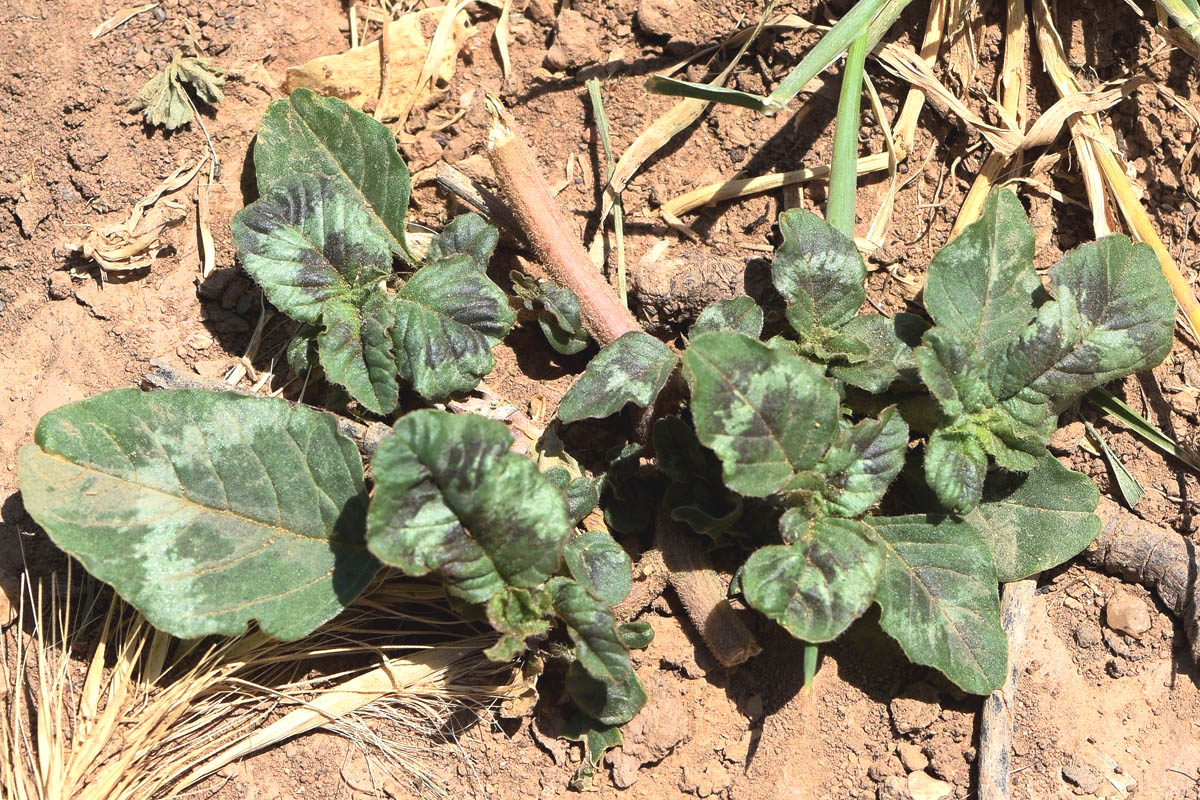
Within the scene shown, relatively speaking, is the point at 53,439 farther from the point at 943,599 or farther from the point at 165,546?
the point at 943,599

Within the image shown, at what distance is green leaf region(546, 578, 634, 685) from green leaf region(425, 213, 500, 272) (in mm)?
861

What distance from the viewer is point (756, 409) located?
2.14 metres

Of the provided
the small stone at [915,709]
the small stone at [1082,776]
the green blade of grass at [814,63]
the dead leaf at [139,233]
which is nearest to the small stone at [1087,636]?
the small stone at [1082,776]

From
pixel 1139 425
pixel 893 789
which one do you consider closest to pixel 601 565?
pixel 893 789

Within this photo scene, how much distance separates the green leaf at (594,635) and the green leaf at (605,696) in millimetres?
139

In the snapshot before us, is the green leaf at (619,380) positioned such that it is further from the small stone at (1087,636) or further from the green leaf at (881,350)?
the small stone at (1087,636)

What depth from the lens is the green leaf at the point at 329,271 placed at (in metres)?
2.46

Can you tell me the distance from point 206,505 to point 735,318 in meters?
1.25

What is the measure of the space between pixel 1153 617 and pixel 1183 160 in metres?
1.22

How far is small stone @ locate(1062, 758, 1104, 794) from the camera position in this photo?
2.43 m

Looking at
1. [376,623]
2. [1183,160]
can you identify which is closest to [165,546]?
[376,623]

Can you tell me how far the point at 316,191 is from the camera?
2.56 metres

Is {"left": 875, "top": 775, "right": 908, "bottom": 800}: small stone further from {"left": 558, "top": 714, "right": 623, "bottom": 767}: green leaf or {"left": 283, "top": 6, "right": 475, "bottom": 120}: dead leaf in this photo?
{"left": 283, "top": 6, "right": 475, "bottom": 120}: dead leaf

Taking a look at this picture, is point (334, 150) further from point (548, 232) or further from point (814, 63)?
point (814, 63)
